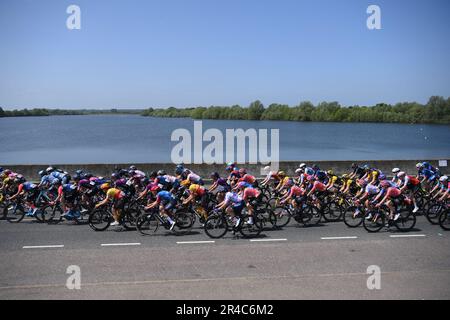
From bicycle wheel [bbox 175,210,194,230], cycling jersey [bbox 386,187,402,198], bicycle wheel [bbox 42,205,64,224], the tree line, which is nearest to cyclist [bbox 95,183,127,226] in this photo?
bicycle wheel [bbox 175,210,194,230]

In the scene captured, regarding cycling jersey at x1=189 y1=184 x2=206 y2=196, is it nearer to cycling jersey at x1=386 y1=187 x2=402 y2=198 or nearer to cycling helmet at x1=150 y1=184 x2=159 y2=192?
cycling helmet at x1=150 y1=184 x2=159 y2=192

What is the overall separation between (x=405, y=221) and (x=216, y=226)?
5.06m

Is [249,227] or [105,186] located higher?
[105,186]

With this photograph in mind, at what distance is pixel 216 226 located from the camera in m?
12.1

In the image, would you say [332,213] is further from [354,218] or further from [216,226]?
[216,226]

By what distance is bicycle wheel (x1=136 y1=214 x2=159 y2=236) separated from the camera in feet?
40.3

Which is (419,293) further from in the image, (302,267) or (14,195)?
(14,195)

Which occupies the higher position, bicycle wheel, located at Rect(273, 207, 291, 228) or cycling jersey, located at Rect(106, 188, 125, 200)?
cycling jersey, located at Rect(106, 188, 125, 200)

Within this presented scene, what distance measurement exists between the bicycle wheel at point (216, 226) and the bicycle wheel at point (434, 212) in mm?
5986

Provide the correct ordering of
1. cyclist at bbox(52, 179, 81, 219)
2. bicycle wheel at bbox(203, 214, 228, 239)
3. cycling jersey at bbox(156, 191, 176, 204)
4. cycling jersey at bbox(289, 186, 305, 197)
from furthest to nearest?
cycling jersey at bbox(289, 186, 305, 197)
cyclist at bbox(52, 179, 81, 219)
cycling jersey at bbox(156, 191, 176, 204)
bicycle wheel at bbox(203, 214, 228, 239)

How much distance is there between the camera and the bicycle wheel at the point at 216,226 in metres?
11.9

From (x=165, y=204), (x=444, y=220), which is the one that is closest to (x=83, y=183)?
(x=165, y=204)

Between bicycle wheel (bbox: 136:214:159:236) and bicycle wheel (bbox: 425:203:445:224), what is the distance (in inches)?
302
